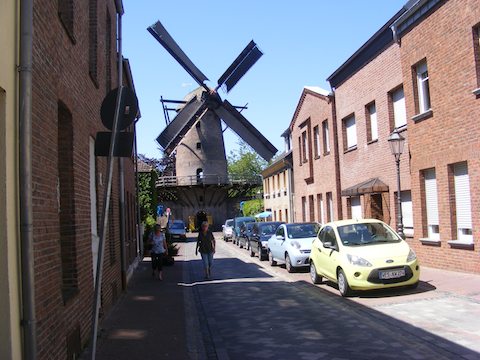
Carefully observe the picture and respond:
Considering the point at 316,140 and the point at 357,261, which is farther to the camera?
the point at 316,140

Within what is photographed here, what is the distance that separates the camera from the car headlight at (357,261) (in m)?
11.3

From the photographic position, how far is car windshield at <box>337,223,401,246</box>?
1234 cm

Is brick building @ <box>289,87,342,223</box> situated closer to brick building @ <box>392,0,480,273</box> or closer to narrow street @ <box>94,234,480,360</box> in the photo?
brick building @ <box>392,0,480,273</box>

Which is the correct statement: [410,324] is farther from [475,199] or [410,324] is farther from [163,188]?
[163,188]

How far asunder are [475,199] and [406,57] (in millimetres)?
5442

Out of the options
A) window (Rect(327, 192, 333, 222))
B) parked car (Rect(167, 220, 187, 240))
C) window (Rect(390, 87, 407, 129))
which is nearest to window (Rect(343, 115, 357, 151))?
window (Rect(327, 192, 333, 222))

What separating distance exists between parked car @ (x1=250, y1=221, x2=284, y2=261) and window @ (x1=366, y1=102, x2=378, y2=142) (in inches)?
243

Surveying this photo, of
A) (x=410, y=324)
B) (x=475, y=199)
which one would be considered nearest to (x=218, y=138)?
(x=475, y=199)

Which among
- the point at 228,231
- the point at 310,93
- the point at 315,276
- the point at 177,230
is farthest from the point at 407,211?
the point at 177,230

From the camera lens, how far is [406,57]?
1630cm

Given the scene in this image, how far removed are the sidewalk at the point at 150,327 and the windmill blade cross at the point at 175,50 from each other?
25.6 meters

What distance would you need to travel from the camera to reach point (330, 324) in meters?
8.98

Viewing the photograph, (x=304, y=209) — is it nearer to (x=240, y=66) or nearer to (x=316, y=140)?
(x=316, y=140)

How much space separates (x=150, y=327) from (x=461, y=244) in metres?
8.49
